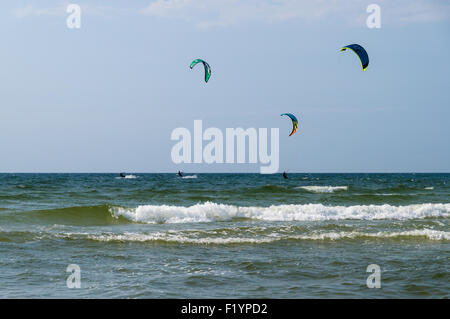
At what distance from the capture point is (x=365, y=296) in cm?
704

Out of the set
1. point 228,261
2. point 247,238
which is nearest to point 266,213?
point 247,238

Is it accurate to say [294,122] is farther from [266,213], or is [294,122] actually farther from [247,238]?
[247,238]

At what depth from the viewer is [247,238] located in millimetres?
12539

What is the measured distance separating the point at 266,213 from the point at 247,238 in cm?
751

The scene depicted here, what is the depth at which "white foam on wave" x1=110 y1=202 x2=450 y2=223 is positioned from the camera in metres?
18.4

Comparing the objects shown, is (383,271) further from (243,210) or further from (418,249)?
(243,210)

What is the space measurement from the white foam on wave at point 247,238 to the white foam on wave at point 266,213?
4901 millimetres

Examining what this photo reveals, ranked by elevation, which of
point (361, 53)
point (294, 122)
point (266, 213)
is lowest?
point (266, 213)

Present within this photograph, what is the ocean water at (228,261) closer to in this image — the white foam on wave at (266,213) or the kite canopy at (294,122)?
the white foam on wave at (266,213)

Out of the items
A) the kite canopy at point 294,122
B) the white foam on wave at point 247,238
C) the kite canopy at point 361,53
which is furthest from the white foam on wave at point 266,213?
the kite canopy at point 361,53

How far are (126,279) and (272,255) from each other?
3.40 metres

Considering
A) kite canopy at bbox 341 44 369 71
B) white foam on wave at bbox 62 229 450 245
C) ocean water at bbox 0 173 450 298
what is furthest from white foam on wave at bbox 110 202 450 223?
kite canopy at bbox 341 44 369 71

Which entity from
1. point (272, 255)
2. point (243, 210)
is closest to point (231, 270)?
point (272, 255)

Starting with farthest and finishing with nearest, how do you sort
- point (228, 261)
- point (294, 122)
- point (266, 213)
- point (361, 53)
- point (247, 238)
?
point (294, 122) < point (266, 213) < point (361, 53) < point (247, 238) < point (228, 261)
